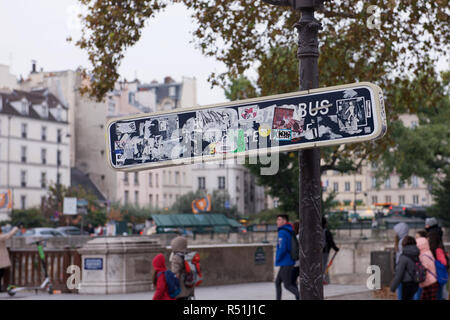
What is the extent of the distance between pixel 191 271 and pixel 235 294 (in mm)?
8618

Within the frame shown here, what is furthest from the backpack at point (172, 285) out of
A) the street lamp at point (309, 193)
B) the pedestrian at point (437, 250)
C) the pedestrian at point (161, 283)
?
the pedestrian at point (437, 250)

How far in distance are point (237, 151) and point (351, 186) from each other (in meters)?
124

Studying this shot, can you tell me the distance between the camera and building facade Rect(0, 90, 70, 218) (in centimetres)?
8944

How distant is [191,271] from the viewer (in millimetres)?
9453

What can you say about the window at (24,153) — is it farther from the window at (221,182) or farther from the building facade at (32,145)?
the window at (221,182)

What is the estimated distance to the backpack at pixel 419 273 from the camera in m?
11.1

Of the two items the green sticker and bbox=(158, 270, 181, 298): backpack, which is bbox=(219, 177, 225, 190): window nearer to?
bbox=(158, 270, 181, 298): backpack

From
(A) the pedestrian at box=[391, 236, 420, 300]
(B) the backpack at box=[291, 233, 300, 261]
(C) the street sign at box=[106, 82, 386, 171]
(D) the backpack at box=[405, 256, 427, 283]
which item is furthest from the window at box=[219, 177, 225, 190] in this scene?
(C) the street sign at box=[106, 82, 386, 171]

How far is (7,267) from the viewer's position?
18031 mm

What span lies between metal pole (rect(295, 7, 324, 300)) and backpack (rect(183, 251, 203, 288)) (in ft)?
12.9

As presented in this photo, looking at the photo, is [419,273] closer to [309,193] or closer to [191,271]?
[191,271]

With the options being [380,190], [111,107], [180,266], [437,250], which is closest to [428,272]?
[437,250]
